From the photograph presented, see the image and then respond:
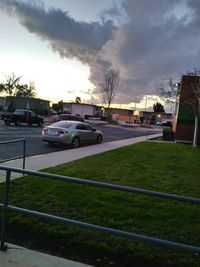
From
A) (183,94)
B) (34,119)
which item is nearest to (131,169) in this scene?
(183,94)

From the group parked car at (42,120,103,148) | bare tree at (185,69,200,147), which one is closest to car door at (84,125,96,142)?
parked car at (42,120,103,148)

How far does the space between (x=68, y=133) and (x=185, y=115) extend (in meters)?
11.7

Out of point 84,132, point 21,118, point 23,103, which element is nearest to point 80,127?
point 84,132

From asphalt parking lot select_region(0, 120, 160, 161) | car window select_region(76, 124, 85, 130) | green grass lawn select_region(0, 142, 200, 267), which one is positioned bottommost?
asphalt parking lot select_region(0, 120, 160, 161)

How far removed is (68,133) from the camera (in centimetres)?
2111

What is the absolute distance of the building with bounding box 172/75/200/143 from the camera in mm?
28847

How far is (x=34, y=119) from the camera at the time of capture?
134 feet

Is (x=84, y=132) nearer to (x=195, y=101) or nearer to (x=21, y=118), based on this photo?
(x=195, y=101)

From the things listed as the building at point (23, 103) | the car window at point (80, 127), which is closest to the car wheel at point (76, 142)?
the car window at point (80, 127)

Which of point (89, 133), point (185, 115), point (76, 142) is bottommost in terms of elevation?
point (76, 142)

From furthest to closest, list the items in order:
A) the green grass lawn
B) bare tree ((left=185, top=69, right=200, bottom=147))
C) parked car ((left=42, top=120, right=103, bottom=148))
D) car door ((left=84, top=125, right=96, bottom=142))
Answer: bare tree ((left=185, top=69, right=200, bottom=147))
car door ((left=84, top=125, right=96, bottom=142))
parked car ((left=42, top=120, right=103, bottom=148))
the green grass lawn

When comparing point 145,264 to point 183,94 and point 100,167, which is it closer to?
point 100,167

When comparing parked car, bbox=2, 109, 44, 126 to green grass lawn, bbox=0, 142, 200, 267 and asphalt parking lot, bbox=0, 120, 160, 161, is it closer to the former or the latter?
asphalt parking lot, bbox=0, 120, 160, 161

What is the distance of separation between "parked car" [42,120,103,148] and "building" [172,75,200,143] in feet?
29.0
